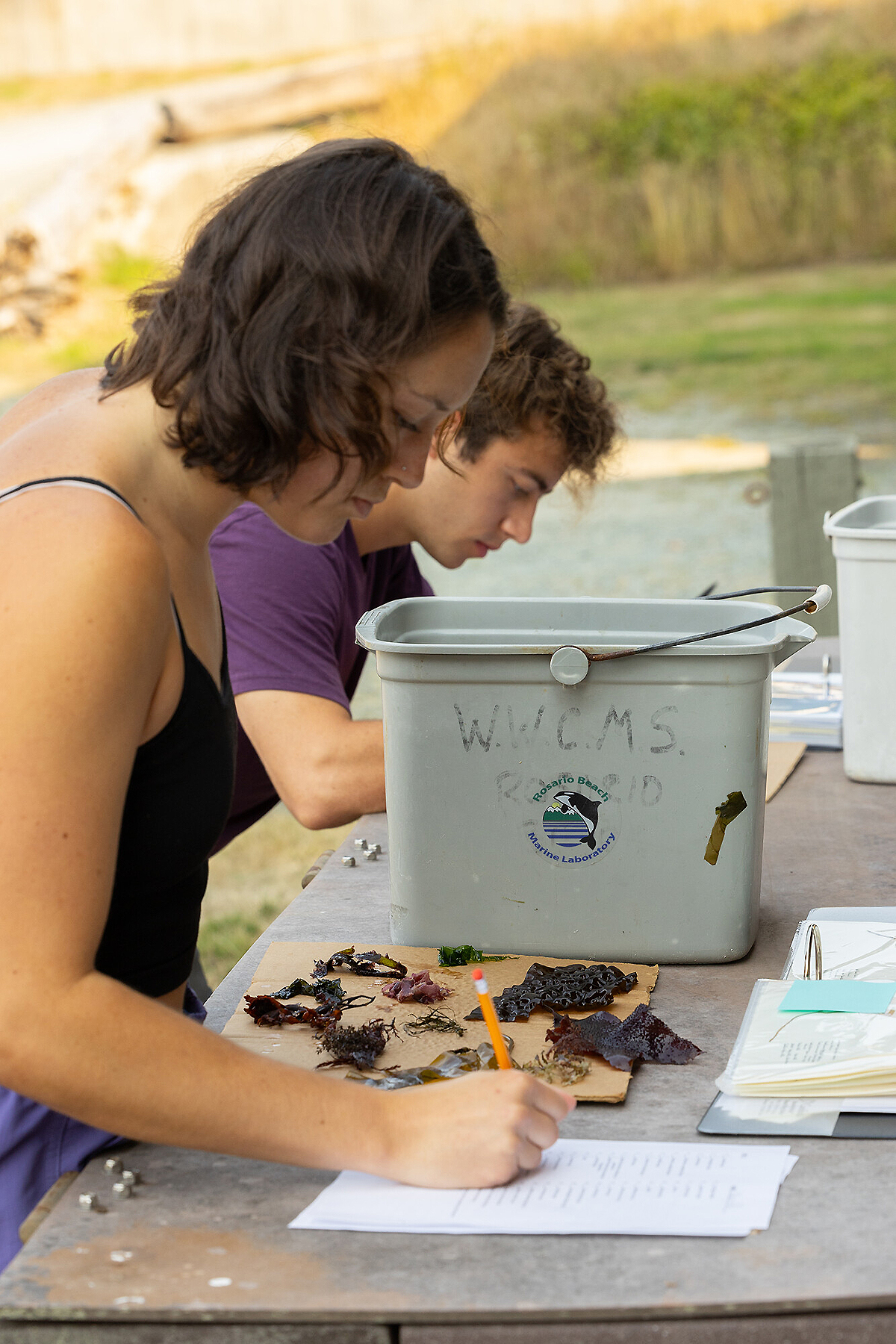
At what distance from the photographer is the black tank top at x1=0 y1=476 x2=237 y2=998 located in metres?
Result: 0.93

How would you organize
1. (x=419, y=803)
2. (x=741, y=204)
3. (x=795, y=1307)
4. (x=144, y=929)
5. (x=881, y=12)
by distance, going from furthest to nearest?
(x=881, y=12) → (x=741, y=204) → (x=419, y=803) → (x=144, y=929) → (x=795, y=1307)

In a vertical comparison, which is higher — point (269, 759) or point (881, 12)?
point (881, 12)

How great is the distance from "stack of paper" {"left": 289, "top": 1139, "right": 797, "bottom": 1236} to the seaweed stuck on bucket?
0.98ft

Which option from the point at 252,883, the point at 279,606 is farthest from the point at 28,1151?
the point at 252,883

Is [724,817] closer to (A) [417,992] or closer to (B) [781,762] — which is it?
(A) [417,992]

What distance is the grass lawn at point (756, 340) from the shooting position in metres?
8.54

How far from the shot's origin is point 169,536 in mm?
968

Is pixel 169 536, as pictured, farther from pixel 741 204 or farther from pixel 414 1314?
pixel 741 204

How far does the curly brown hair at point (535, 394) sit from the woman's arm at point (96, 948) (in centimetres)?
104

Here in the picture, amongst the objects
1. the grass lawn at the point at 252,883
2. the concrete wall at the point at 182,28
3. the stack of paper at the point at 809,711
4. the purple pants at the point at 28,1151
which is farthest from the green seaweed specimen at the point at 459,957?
the concrete wall at the point at 182,28

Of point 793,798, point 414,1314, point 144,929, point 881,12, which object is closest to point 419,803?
point 144,929

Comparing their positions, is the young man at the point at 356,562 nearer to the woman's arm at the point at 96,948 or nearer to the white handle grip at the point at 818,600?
the white handle grip at the point at 818,600

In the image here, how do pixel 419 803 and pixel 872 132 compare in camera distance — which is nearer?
pixel 419 803

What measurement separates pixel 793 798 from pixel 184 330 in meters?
1.00
